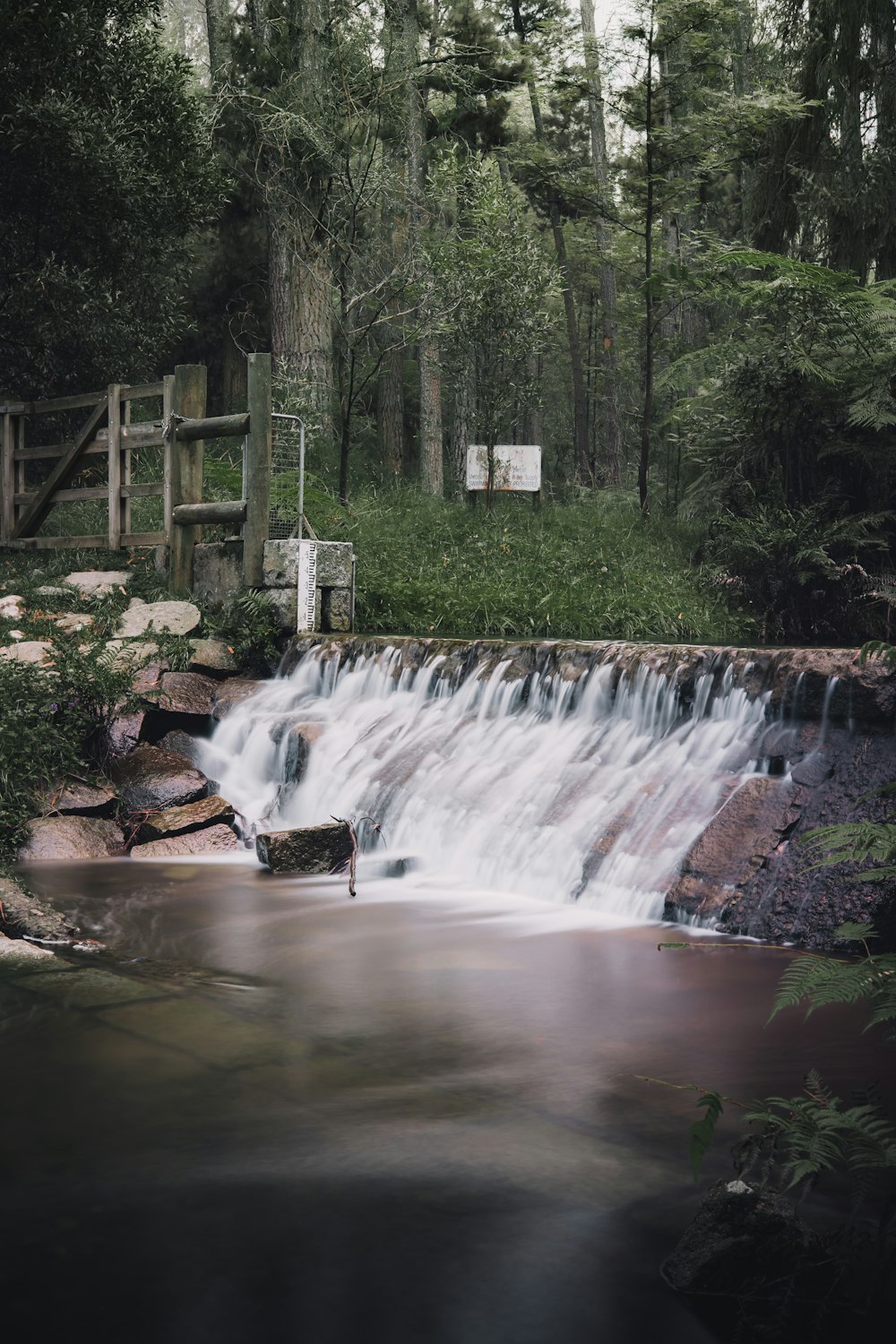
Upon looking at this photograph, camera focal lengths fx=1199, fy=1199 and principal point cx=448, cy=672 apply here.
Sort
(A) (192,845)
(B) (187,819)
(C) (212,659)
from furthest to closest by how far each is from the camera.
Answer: (C) (212,659)
(B) (187,819)
(A) (192,845)

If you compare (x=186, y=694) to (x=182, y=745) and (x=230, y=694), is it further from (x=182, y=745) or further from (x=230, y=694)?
(x=182, y=745)

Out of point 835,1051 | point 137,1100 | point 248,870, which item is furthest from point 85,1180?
point 248,870

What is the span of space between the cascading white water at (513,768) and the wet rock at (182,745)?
11cm

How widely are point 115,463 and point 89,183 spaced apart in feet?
12.2

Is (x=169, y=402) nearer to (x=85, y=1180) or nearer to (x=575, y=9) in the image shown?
(x=85, y=1180)

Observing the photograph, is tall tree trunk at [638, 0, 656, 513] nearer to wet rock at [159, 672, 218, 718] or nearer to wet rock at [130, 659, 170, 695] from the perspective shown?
wet rock at [159, 672, 218, 718]

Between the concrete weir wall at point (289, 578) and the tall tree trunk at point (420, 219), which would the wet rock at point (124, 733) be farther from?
the tall tree trunk at point (420, 219)

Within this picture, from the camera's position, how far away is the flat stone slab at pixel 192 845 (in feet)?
25.9

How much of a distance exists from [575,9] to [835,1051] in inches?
1087

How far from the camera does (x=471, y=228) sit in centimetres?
1861

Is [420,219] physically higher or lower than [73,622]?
higher

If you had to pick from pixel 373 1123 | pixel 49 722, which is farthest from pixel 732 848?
pixel 49 722

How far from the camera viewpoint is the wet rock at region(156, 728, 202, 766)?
366 inches

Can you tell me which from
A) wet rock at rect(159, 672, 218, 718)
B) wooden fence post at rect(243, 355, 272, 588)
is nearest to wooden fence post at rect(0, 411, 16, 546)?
wooden fence post at rect(243, 355, 272, 588)
